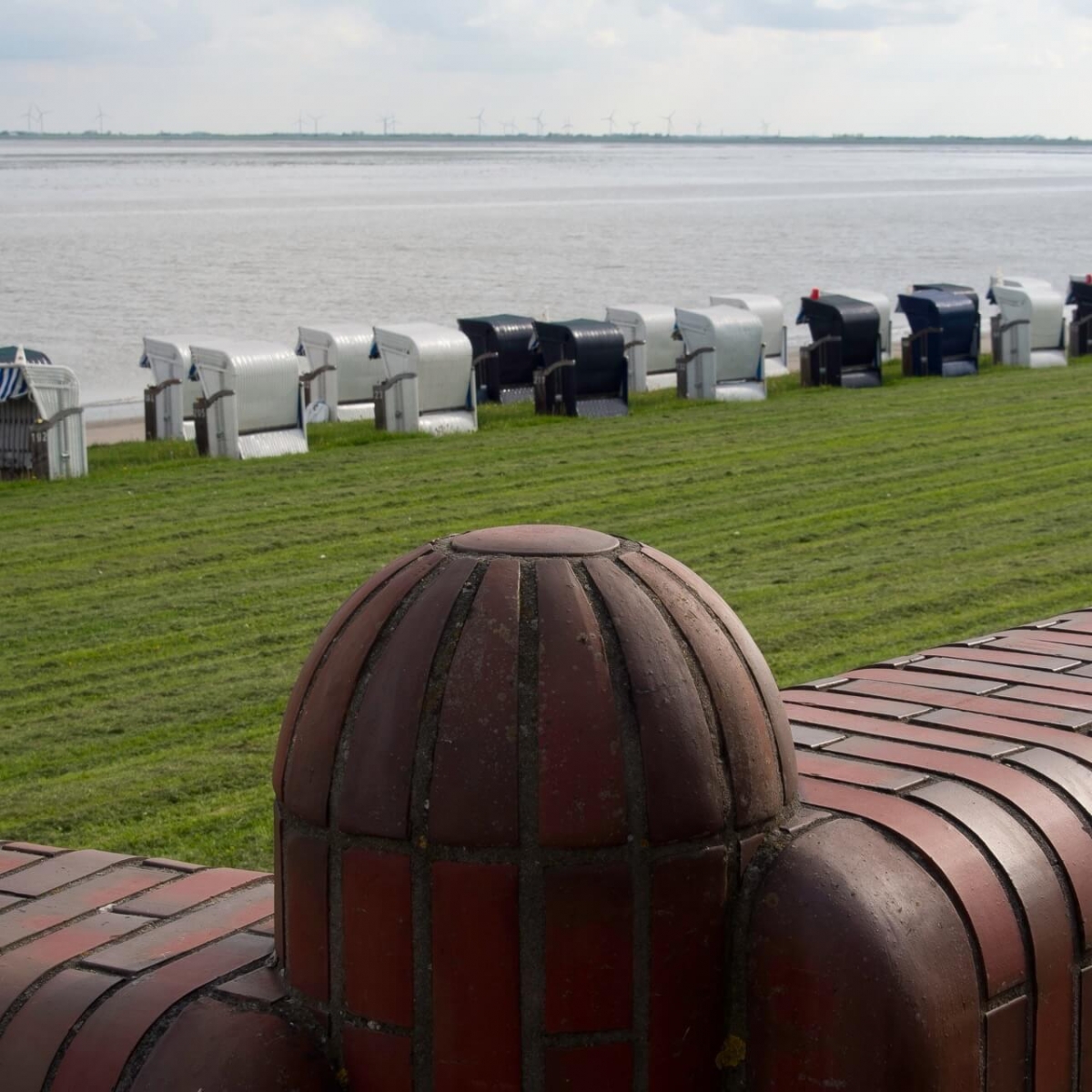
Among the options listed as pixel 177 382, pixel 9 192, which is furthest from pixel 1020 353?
pixel 9 192

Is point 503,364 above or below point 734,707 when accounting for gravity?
above

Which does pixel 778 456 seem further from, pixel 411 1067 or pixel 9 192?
pixel 9 192

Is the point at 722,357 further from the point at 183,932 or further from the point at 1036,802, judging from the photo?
the point at 183,932

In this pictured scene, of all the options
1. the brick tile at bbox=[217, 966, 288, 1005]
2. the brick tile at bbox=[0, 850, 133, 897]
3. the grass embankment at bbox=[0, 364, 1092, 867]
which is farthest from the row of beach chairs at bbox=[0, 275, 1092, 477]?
the brick tile at bbox=[217, 966, 288, 1005]

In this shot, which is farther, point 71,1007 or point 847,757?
point 847,757

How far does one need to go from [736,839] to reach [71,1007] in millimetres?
1108

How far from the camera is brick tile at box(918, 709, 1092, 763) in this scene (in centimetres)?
322

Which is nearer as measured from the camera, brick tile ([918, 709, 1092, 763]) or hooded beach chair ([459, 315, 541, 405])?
brick tile ([918, 709, 1092, 763])

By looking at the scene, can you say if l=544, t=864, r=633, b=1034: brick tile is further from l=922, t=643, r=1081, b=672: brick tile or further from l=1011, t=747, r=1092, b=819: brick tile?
l=922, t=643, r=1081, b=672: brick tile

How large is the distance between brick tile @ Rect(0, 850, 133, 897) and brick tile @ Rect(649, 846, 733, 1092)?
1349mm

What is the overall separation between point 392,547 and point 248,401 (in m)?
5.01

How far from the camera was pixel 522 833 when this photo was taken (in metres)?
2.46

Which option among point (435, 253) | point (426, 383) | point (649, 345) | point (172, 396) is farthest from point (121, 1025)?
point (435, 253)

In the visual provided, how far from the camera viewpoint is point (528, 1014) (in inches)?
97.8
